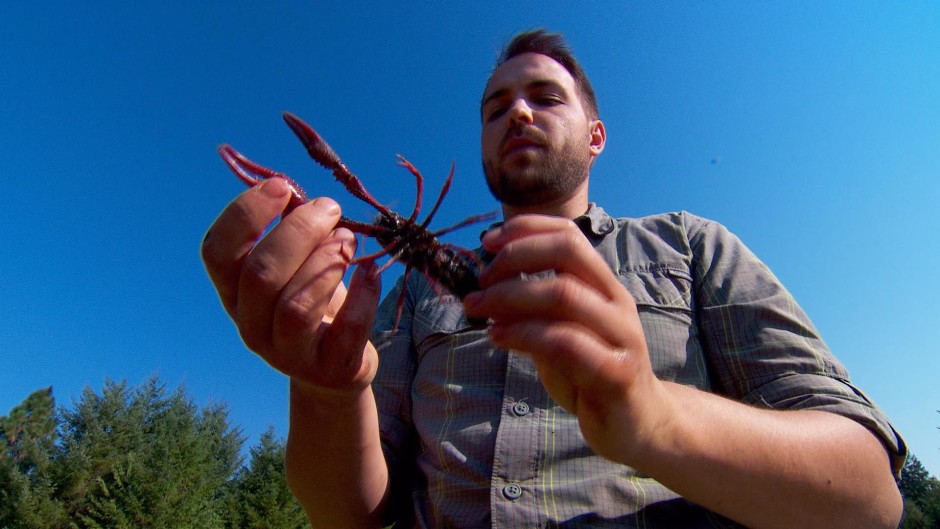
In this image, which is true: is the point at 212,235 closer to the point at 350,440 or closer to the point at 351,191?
the point at 351,191

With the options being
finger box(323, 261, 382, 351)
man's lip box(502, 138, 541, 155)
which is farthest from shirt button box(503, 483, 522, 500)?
man's lip box(502, 138, 541, 155)

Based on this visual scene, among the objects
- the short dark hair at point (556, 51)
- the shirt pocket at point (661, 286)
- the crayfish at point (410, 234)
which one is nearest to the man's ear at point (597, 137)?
the short dark hair at point (556, 51)

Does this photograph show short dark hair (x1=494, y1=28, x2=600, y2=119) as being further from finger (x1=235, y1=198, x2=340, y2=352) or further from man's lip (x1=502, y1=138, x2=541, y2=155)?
finger (x1=235, y1=198, x2=340, y2=352)

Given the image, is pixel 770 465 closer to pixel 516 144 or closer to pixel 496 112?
pixel 516 144

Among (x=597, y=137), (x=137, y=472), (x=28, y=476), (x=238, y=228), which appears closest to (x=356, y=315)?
(x=238, y=228)

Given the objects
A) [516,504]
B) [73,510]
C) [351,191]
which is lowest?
[516,504]

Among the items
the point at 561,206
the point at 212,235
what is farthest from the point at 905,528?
the point at 212,235
